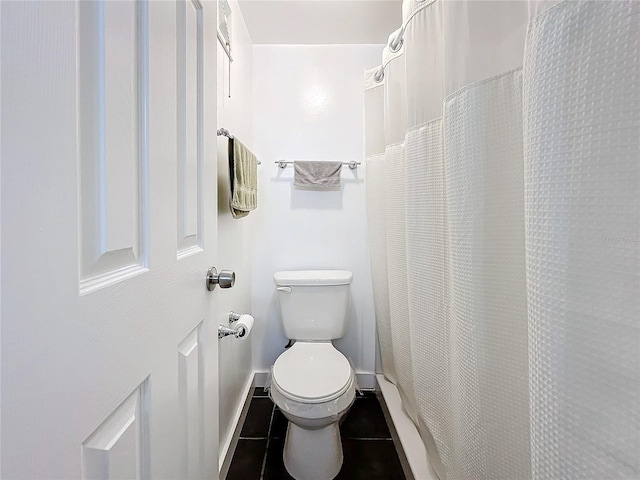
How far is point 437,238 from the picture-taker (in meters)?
1.04

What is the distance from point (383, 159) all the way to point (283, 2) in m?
0.91

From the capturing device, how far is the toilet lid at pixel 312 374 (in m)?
1.21

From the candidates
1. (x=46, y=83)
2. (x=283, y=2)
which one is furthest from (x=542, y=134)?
(x=283, y=2)

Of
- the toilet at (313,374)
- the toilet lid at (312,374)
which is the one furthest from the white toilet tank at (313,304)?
the toilet lid at (312,374)

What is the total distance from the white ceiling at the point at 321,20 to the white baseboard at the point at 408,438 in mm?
2011

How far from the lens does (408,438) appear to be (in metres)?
1.34

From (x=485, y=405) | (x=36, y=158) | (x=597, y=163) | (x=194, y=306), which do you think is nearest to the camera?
(x=36, y=158)

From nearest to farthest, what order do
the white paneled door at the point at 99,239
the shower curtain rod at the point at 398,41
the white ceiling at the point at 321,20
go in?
the white paneled door at the point at 99,239
the shower curtain rod at the point at 398,41
the white ceiling at the point at 321,20

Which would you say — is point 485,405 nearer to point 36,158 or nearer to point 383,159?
point 36,158

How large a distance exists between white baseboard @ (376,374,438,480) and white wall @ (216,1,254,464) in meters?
0.77

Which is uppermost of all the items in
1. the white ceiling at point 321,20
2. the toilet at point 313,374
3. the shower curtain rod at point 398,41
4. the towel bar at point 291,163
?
the white ceiling at point 321,20

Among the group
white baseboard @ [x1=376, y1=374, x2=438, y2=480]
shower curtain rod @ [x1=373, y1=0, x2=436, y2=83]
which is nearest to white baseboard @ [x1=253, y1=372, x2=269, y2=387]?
white baseboard @ [x1=376, y1=374, x2=438, y2=480]

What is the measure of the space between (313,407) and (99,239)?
1051mm

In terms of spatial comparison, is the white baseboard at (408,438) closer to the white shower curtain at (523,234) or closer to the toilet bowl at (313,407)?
the white shower curtain at (523,234)
